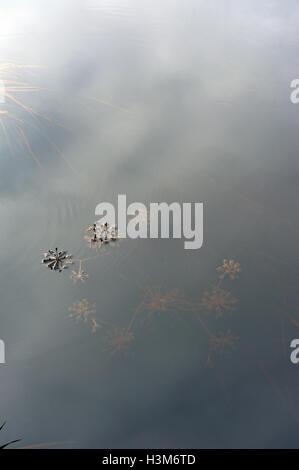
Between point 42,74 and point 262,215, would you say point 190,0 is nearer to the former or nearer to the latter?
point 42,74

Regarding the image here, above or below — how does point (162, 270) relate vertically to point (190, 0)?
below

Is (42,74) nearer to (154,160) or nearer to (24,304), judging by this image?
(154,160)

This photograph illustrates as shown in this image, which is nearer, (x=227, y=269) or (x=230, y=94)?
(x=227, y=269)

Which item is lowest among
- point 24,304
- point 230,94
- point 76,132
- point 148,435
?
point 148,435

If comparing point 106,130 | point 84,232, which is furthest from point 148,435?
point 106,130

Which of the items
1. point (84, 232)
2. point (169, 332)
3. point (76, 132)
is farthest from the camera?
point (76, 132)

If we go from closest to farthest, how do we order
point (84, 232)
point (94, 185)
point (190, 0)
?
point (84, 232) < point (94, 185) < point (190, 0)
